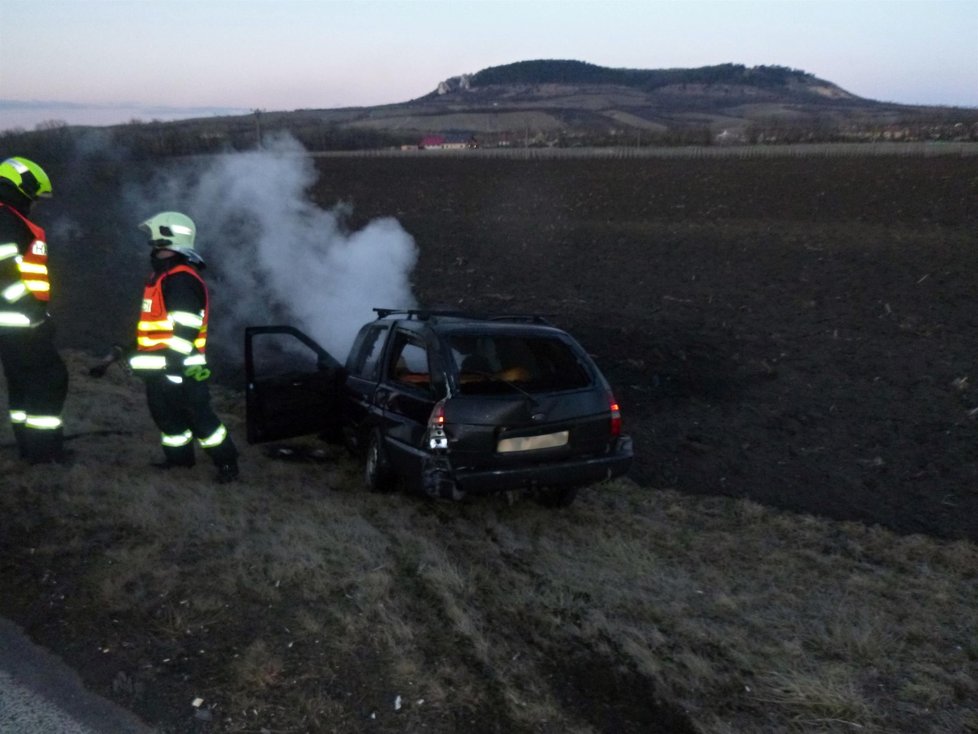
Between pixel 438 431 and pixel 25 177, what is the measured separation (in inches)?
133

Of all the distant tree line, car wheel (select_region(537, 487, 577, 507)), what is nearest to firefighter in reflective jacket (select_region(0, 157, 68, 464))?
car wheel (select_region(537, 487, 577, 507))

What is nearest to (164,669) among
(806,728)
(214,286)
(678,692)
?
(678,692)

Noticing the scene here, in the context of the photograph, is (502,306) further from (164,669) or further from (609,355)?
(164,669)

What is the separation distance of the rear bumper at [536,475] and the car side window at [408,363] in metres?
1.12

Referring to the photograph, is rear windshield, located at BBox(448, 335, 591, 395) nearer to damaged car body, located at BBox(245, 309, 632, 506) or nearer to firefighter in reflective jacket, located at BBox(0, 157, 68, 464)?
damaged car body, located at BBox(245, 309, 632, 506)

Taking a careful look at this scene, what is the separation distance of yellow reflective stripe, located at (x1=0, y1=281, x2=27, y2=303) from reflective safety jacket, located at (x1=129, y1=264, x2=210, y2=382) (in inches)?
32.2

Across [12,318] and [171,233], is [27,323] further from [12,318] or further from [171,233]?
[171,233]

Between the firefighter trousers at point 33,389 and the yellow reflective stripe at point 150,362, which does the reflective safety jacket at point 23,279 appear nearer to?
the firefighter trousers at point 33,389

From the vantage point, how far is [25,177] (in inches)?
241

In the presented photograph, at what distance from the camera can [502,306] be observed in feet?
48.4

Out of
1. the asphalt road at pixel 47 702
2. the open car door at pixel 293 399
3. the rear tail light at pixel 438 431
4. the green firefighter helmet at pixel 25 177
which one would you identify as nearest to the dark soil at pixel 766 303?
the rear tail light at pixel 438 431

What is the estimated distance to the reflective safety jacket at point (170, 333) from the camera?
6199 mm

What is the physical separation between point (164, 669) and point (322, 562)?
1133mm

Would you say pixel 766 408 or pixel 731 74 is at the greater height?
pixel 731 74
